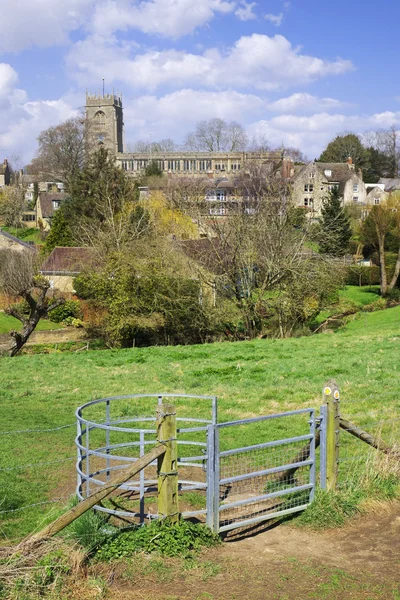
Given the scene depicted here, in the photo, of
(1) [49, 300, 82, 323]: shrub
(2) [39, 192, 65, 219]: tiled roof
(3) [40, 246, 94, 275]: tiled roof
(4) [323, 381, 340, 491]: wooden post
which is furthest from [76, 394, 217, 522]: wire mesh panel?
(2) [39, 192, 65, 219]: tiled roof

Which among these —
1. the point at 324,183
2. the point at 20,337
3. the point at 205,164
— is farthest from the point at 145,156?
the point at 20,337

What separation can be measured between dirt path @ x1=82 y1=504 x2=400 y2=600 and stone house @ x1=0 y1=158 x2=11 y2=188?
142m

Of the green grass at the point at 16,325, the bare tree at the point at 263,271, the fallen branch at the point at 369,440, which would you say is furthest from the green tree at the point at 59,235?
the fallen branch at the point at 369,440

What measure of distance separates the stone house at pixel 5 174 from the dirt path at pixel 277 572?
466ft

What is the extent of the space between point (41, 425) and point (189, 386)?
5574 millimetres

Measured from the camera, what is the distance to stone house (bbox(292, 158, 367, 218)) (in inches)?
3713

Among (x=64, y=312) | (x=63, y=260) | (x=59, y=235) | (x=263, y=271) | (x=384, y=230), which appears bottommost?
(x=64, y=312)

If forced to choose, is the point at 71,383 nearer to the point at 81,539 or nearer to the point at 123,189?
the point at 81,539

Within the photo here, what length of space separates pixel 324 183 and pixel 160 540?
306ft

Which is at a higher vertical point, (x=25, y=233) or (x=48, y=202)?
(x=48, y=202)

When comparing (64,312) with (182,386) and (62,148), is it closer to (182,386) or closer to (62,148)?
(182,386)

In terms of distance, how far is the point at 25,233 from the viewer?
96.0 m

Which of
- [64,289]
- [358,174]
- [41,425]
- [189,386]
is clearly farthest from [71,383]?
[358,174]

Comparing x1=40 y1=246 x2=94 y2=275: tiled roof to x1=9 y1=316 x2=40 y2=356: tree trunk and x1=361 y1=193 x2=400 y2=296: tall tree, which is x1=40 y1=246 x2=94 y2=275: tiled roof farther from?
x1=361 y1=193 x2=400 y2=296: tall tree
